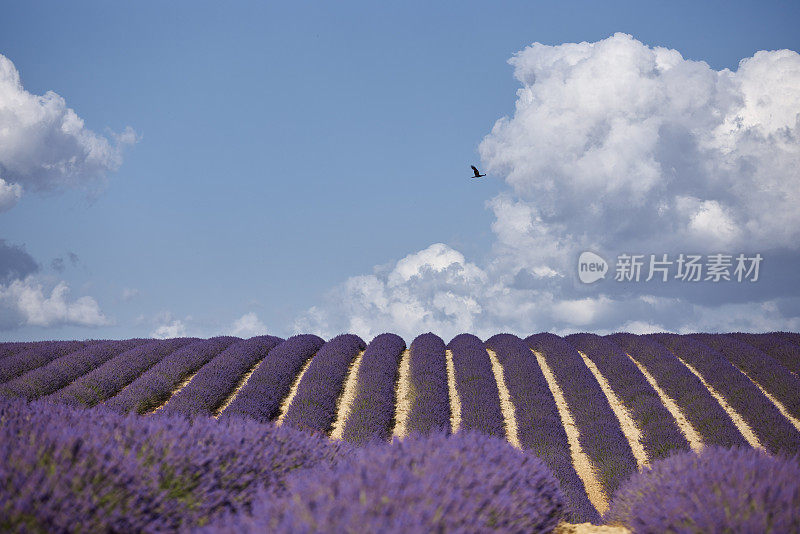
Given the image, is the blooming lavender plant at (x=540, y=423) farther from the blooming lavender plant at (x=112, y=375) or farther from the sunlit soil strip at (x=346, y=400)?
→ the blooming lavender plant at (x=112, y=375)

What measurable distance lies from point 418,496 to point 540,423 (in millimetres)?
7313

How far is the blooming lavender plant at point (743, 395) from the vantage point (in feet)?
31.2

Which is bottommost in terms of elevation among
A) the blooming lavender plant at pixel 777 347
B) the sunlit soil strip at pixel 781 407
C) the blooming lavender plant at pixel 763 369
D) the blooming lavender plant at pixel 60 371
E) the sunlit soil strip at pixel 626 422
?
the blooming lavender plant at pixel 60 371

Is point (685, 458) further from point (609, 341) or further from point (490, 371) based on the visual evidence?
point (609, 341)

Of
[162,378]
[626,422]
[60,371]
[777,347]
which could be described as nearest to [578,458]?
[626,422]

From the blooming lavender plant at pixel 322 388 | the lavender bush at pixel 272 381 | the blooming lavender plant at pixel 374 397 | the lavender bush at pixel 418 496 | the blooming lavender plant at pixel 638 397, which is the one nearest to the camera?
the lavender bush at pixel 418 496

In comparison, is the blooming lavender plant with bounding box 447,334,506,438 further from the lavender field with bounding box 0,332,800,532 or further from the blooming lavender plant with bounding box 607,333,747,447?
the blooming lavender plant with bounding box 607,333,747,447

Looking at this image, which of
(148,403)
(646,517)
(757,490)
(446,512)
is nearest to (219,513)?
(446,512)

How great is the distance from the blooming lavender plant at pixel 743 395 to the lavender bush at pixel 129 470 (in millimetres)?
8202

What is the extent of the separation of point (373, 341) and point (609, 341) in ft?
19.8

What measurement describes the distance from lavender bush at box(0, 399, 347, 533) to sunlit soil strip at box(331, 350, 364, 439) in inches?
188

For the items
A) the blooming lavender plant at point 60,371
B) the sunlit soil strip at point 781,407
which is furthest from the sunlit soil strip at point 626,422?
the blooming lavender plant at point 60,371

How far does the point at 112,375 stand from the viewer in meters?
11.5

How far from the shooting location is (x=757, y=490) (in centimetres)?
383
